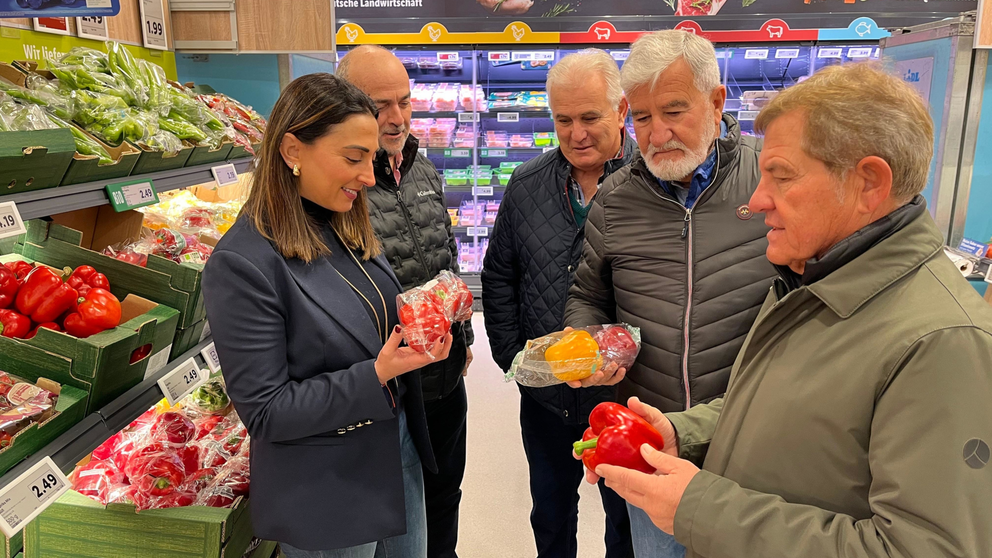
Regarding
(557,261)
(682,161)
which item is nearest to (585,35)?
(557,261)

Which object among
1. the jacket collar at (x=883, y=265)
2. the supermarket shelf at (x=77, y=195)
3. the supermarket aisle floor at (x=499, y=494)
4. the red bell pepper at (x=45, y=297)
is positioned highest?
the supermarket shelf at (x=77, y=195)

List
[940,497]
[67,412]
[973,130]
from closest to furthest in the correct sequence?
[940,497] < [67,412] < [973,130]

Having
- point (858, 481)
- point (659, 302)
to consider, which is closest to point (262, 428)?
point (659, 302)

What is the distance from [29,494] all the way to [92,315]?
0.48 meters

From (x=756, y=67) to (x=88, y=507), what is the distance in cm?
594

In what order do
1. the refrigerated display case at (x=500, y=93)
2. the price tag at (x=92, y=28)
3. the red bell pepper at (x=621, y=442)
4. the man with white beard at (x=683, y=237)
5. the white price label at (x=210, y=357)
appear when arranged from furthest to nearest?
the refrigerated display case at (x=500, y=93), the price tag at (x=92, y=28), the white price label at (x=210, y=357), the man with white beard at (x=683, y=237), the red bell pepper at (x=621, y=442)

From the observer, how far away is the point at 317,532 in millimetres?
1601

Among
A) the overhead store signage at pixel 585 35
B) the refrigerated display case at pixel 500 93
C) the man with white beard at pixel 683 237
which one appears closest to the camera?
the man with white beard at pixel 683 237

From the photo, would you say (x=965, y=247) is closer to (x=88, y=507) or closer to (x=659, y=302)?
(x=659, y=302)

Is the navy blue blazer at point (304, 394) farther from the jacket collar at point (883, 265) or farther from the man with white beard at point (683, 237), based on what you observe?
the jacket collar at point (883, 265)

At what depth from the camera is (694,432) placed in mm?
1430

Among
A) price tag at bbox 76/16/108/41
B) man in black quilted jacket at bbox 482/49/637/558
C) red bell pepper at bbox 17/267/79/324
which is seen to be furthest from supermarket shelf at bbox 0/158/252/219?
man in black quilted jacket at bbox 482/49/637/558

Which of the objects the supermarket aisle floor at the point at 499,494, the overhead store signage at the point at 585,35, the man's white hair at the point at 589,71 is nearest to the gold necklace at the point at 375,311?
the man's white hair at the point at 589,71

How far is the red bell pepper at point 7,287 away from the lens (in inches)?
65.0
